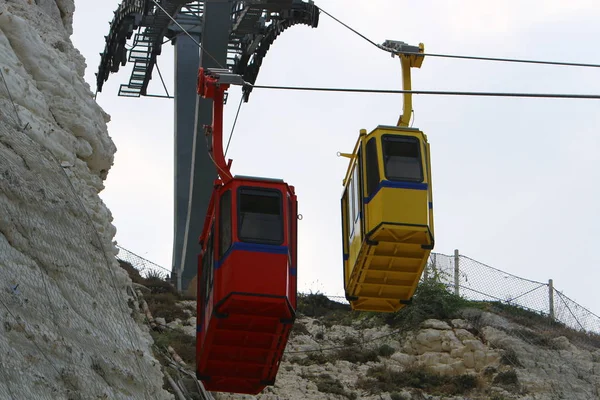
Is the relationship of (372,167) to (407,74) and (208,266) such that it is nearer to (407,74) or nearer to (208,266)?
(407,74)

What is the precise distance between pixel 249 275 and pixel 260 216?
0.75 m

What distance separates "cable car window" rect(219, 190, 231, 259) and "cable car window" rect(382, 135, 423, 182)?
8.71ft

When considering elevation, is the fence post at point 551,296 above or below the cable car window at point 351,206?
above

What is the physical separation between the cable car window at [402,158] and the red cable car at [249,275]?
77.7 inches

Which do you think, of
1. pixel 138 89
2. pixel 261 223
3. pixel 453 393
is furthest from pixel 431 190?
pixel 138 89

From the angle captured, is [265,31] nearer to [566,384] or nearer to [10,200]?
[566,384]

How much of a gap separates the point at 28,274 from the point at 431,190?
271 inches

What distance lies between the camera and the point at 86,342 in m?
12.2

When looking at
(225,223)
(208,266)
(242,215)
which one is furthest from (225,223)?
(208,266)

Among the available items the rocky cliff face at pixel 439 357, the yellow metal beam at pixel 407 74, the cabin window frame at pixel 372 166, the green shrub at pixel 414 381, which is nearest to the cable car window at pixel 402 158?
the cabin window frame at pixel 372 166

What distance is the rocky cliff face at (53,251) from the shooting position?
11.2 meters

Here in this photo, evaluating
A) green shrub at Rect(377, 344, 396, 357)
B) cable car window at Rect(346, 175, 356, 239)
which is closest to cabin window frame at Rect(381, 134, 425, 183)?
cable car window at Rect(346, 175, 356, 239)

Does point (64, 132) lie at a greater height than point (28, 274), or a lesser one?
greater

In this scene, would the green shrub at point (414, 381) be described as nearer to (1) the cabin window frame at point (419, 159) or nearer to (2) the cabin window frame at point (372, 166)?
(2) the cabin window frame at point (372, 166)
